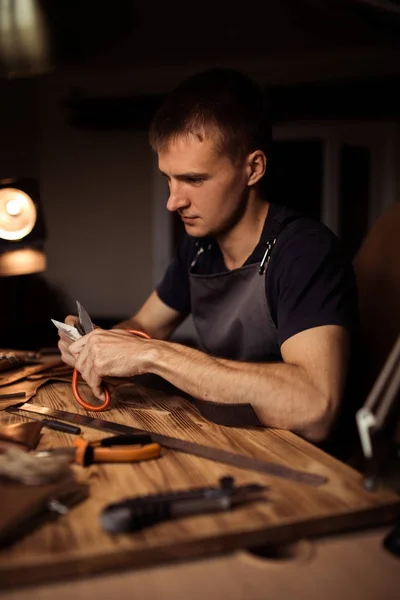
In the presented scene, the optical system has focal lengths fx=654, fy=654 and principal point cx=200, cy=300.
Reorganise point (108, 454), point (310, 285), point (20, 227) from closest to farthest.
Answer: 1. point (108, 454)
2. point (310, 285)
3. point (20, 227)

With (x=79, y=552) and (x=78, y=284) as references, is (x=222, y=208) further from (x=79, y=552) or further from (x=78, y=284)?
(x=78, y=284)

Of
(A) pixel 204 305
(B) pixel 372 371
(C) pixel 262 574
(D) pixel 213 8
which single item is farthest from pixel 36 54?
(D) pixel 213 8

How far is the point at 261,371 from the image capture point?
4.63 feet

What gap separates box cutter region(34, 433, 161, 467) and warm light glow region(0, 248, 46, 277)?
0.77 meters

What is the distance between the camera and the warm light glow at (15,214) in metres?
1.80

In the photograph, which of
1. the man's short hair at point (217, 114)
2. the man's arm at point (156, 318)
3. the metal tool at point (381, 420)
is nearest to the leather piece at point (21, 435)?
the metal tool at point (381, 420)

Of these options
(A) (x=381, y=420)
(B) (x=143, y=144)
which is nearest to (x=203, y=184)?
(A) (x=381, y=420)

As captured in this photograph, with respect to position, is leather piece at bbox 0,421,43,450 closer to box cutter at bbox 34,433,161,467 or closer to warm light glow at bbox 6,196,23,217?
box cutter at bbox 34,433,161,467

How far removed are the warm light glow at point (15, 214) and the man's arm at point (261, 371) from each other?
1.51 ft

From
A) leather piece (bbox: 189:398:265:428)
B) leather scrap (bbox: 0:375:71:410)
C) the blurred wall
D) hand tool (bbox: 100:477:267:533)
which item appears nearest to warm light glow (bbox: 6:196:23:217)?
leather scrap (bbox: 0:375:71:410)

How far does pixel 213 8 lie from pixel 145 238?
1.88 meters

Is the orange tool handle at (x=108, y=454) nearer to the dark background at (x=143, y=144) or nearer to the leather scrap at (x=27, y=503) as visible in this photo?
the leather scrap at (x=27, y=503)

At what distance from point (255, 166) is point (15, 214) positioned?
0.69 m

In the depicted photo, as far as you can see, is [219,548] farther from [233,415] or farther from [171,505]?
[233,415]
